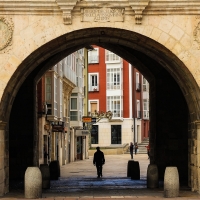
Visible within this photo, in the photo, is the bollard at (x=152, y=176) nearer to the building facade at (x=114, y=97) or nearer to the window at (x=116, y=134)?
the building facade at (x=114, y=97)

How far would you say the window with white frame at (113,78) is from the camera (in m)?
66.9

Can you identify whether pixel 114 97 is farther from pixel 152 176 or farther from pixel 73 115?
pixel 152 176

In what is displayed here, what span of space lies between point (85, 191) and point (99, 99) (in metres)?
49.6

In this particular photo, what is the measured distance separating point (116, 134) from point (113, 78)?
6.13 metres

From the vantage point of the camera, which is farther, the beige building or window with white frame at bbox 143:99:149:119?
window with white frame at bbox 143:99:149:119

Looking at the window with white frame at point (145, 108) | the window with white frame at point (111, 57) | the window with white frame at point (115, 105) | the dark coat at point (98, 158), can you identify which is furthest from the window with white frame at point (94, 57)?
the dark coat at point (98, 158)

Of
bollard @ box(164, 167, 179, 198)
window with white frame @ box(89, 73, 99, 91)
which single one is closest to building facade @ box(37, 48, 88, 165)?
window with white frame @ box(89, 73, 99, 91)

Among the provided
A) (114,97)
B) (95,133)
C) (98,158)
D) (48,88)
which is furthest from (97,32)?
(114,97)

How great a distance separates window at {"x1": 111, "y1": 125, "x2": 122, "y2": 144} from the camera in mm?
66125

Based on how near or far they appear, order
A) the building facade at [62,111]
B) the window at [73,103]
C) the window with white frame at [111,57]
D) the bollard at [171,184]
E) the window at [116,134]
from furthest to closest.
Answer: the window with white frame at [111,57]
the window at [116,134]
the window at [73,103]
the building facade at [62,111]
the bollard at [171,184]

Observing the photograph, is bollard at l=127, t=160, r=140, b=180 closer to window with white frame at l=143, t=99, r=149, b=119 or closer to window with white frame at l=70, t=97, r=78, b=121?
window with white frame at l=70, t=97, r=78, b=121

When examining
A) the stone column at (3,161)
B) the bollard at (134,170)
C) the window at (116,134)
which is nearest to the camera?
the stone column at (3,161)

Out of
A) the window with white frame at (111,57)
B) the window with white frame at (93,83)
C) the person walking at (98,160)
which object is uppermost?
the window with white frame at (111,57)

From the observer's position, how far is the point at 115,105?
6738 cm
